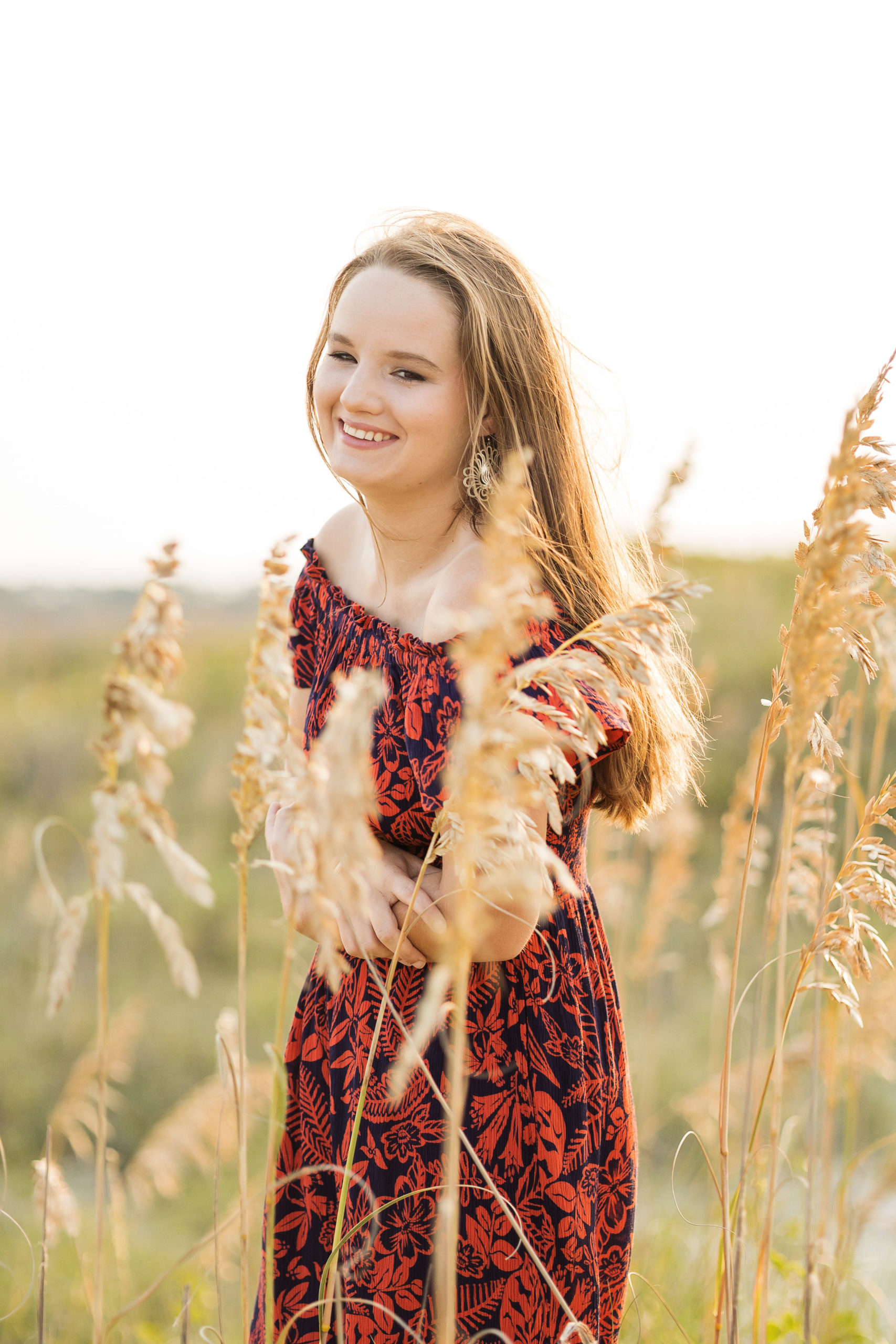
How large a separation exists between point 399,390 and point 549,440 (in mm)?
296

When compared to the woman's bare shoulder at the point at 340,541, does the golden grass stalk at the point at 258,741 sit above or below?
below

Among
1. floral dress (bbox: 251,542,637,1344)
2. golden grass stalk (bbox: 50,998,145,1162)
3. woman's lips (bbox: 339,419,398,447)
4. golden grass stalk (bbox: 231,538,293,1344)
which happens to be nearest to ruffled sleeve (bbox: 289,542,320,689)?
floral dress (bbox: 251,542,637,1344)

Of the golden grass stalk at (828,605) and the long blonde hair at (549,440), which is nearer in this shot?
the golden grass stalk at (828,605)

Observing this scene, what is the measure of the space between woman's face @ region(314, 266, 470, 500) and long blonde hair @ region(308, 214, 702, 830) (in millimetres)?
35

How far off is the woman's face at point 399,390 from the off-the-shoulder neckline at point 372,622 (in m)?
0.23

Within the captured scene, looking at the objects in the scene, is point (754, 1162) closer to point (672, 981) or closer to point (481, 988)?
point (481, 988)

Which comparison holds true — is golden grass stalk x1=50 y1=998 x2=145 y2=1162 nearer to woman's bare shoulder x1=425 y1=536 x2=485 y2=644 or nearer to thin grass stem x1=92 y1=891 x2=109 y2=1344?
thin grass stem x1=92 y1=891 x2=109 y2=1344

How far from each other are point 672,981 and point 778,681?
507 centimetres

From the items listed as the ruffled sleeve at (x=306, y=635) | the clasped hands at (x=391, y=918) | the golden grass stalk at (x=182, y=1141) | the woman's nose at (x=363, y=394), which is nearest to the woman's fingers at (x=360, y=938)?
the clasped hands at (x=391, y=918)

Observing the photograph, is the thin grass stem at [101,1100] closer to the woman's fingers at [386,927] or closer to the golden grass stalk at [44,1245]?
the golden grass stalk at [44,1245]

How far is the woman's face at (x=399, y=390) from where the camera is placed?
164 centimetres

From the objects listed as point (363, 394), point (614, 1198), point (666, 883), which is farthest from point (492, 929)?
point (666, 883)

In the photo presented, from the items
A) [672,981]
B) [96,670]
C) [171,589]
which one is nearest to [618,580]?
[171,589]

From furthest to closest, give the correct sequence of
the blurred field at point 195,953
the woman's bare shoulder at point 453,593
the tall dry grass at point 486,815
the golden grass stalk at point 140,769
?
the blurred field at point 195,953, the woman's bare shoulder at point 453,593, the golden grass stalk at point 140,769, the tall dry grass at point 486,815
